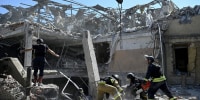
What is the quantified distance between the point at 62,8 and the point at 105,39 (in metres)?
7.58

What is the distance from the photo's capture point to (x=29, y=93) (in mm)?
7074

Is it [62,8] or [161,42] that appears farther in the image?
[62,8]

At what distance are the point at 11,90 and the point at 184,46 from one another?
7.82 meters

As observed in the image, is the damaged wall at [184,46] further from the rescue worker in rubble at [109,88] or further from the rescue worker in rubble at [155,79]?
the rescue worker in rubble at [109,88]

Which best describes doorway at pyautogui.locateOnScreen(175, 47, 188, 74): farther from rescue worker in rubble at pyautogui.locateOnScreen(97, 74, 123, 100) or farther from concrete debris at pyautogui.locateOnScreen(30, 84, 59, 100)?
concrete debris at pyautogui.locateOnScreen(30, 84, 59, 100)

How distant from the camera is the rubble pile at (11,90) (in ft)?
23.0

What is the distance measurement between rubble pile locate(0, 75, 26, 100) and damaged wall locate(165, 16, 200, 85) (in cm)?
692

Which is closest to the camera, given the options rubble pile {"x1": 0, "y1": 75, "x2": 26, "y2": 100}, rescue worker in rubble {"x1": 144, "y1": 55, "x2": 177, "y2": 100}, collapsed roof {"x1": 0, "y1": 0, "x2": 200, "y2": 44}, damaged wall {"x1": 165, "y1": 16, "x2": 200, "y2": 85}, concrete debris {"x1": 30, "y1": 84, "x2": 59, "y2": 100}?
rescue worker in rubble {"x1": 144, "y1": 55, "x2": 177, "y2": 100}

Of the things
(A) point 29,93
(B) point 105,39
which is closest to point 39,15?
(B) point 105,39

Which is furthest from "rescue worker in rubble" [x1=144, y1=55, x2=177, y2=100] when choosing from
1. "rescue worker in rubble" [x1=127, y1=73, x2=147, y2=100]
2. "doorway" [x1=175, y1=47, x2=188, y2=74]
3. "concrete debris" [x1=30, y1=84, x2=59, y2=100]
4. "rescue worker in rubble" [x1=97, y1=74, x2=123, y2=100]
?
"doorway" [x1=175, y1=47, x2=188, y2=74]

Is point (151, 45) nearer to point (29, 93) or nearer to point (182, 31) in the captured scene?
point (182, 31)

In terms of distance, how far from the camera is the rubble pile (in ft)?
23.0

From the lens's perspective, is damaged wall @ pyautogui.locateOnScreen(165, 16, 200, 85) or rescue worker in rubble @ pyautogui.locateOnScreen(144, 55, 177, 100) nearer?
rescue worker in rubble @ pyautogui.locateOnScreen(144, 55, 177, 100)

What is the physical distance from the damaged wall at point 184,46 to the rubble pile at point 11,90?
6.92 meters
